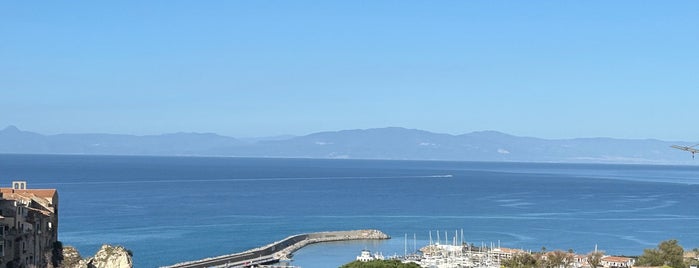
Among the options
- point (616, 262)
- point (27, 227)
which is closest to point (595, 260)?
point (616, 262)

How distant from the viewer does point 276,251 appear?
227 feet

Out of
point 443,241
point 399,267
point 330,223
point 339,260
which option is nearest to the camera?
point 399,267

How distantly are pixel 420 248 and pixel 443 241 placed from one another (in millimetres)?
6591

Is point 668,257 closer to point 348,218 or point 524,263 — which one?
point 524,263

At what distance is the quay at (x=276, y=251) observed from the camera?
60938mm

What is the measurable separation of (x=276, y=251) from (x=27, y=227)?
123ft

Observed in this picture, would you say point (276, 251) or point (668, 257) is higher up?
point (668, 257)

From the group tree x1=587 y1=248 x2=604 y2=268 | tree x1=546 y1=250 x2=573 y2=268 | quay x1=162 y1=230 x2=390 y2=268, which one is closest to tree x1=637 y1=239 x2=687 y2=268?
tree x1=587 y1=248 x2=604 y2=268

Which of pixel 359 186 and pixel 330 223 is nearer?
Answer: pixel 330 223

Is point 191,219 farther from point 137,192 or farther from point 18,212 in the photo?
point 18,212

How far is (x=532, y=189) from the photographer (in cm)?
17212

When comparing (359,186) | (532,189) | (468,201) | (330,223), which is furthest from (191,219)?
(532,189)

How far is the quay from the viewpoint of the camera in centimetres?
6094

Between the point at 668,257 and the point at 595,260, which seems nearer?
the point at 668,257
